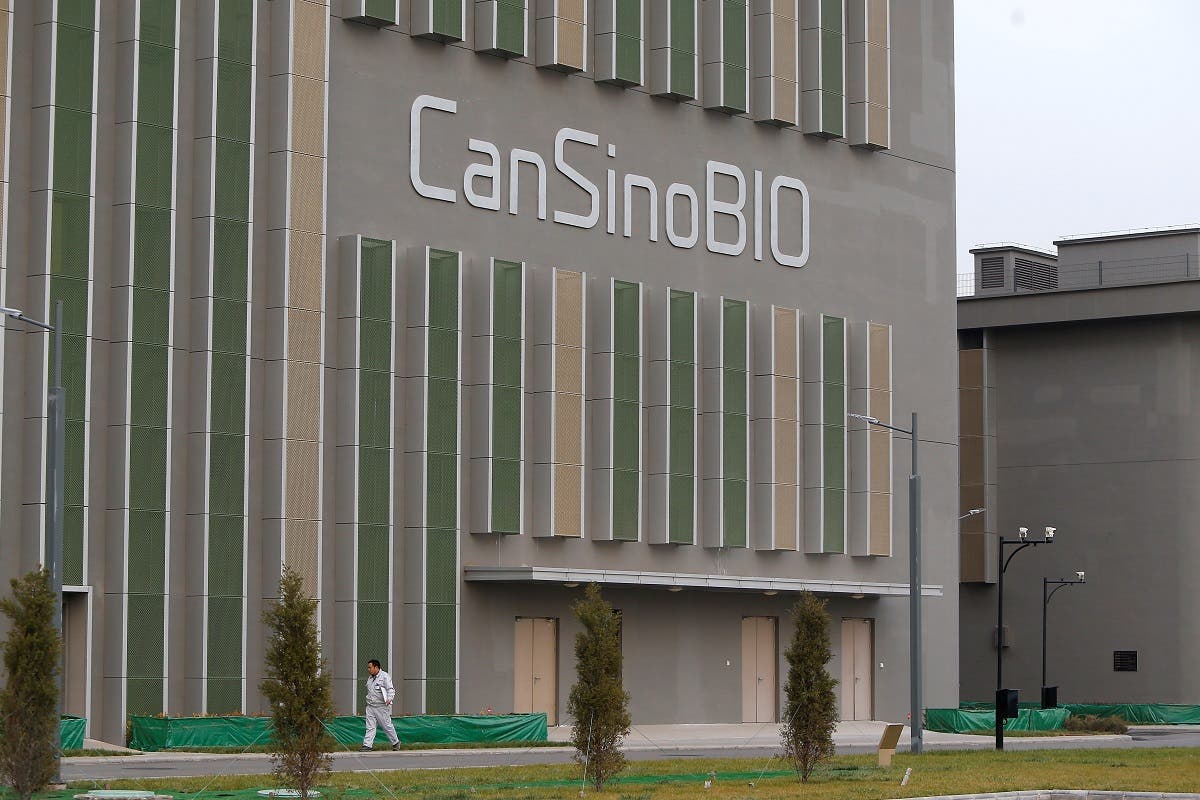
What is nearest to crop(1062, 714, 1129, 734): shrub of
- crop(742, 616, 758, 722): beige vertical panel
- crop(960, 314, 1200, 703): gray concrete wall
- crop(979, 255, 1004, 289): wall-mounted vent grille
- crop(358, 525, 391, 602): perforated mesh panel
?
crop(742, 616, 758, 722): beige vertical panel

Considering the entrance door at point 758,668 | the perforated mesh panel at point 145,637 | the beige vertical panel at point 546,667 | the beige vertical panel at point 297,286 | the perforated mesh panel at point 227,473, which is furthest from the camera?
the entrance door at point 758,668

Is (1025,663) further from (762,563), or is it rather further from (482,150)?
(482,150)

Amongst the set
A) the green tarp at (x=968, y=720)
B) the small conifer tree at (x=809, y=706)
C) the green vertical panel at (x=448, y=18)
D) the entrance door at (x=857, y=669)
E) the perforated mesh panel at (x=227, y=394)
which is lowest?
the green tarp at (x=968, y=720)

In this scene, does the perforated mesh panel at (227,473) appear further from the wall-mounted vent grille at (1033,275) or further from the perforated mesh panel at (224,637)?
the wall-mounted vent grille at (1033,275)

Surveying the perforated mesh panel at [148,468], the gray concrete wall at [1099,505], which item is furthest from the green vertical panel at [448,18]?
the gray concrete wall at [1099,505]

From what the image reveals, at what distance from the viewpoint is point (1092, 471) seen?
75750 mm

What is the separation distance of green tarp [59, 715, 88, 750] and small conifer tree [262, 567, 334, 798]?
12764mm

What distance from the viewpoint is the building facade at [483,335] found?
4131cm

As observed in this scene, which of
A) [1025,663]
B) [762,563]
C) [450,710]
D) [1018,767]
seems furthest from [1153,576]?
[1018,767]

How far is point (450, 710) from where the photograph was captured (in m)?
47.4

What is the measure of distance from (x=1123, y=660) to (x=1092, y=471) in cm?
729

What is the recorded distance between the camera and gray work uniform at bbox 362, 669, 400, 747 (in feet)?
125

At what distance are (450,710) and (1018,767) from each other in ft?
53.8

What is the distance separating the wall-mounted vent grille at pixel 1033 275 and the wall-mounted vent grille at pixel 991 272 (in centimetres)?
66
